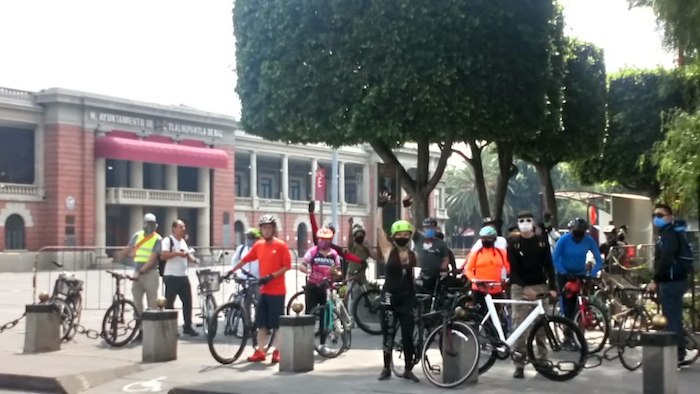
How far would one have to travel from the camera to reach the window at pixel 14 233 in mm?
52875

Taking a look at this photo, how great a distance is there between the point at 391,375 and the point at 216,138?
54.0 m

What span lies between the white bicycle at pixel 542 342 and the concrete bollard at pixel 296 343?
2.09 meters

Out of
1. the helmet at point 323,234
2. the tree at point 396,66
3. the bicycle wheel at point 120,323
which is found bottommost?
the bicycle wheel at point 120,323

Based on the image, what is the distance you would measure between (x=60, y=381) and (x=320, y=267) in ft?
13.5

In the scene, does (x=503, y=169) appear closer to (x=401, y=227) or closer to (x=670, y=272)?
(x=670, y=272)

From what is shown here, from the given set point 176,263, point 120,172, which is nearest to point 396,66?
point 176,263

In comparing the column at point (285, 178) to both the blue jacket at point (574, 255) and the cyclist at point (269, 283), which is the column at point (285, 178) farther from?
the cyclist at point (269, 283)

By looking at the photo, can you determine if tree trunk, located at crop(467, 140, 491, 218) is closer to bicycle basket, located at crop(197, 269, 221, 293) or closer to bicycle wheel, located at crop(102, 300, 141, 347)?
bicycle basket, located at crop(197, 269, 221, 293)

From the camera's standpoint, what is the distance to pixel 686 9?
11781mm

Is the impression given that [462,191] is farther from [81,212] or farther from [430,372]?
[430,372]

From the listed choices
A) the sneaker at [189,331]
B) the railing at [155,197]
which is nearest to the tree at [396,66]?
the sneaker at [189,331]

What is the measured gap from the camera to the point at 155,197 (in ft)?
194

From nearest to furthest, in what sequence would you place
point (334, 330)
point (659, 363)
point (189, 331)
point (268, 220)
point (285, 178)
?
point (659, 363), point (268, 220), point (334, 330), point (189, 331), point (285, 178)

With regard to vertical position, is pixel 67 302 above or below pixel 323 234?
below
